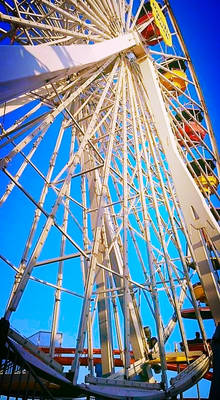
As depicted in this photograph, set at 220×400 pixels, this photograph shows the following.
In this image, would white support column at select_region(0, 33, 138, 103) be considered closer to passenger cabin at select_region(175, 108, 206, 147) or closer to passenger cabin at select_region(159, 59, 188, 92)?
passenger cabin at select_region(175, 108, 206, 147)

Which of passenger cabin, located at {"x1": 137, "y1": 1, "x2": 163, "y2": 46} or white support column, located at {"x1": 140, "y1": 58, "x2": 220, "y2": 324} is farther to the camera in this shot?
passenger cabin, located at {"x1": 137, "y1": 1, "x2": 163, "y2": 46}

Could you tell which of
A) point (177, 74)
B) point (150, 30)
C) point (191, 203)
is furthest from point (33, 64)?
point (177, 74)

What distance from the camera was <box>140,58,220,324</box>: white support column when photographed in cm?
691

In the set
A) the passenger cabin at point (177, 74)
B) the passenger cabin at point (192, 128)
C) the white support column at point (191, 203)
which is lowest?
the white support column at point (191, 203)

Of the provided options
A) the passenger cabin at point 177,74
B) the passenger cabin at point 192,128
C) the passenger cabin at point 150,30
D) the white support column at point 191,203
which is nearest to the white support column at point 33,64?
the white support column at point 191,203

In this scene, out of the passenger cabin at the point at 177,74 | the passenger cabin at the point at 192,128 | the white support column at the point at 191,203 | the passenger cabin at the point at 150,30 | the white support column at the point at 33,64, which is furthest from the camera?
the passenger cabin at the point at 177,74

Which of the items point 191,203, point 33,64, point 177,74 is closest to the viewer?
point 33,64

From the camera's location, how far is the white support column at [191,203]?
6.91 meters

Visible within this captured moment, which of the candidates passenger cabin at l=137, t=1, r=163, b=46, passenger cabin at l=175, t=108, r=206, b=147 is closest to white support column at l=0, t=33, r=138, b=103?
passenger cabin at l=175, t=108, r=206, b=147

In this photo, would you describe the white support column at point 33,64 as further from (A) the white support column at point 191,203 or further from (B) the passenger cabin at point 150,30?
(B) the passenger cabin at point 150,30

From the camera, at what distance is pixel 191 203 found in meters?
7.31

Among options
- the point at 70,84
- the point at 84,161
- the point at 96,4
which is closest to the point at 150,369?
the point at 84,161

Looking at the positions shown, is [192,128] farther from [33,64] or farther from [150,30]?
[33,64]

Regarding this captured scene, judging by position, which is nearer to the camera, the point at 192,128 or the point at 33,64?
the point at 33,64
